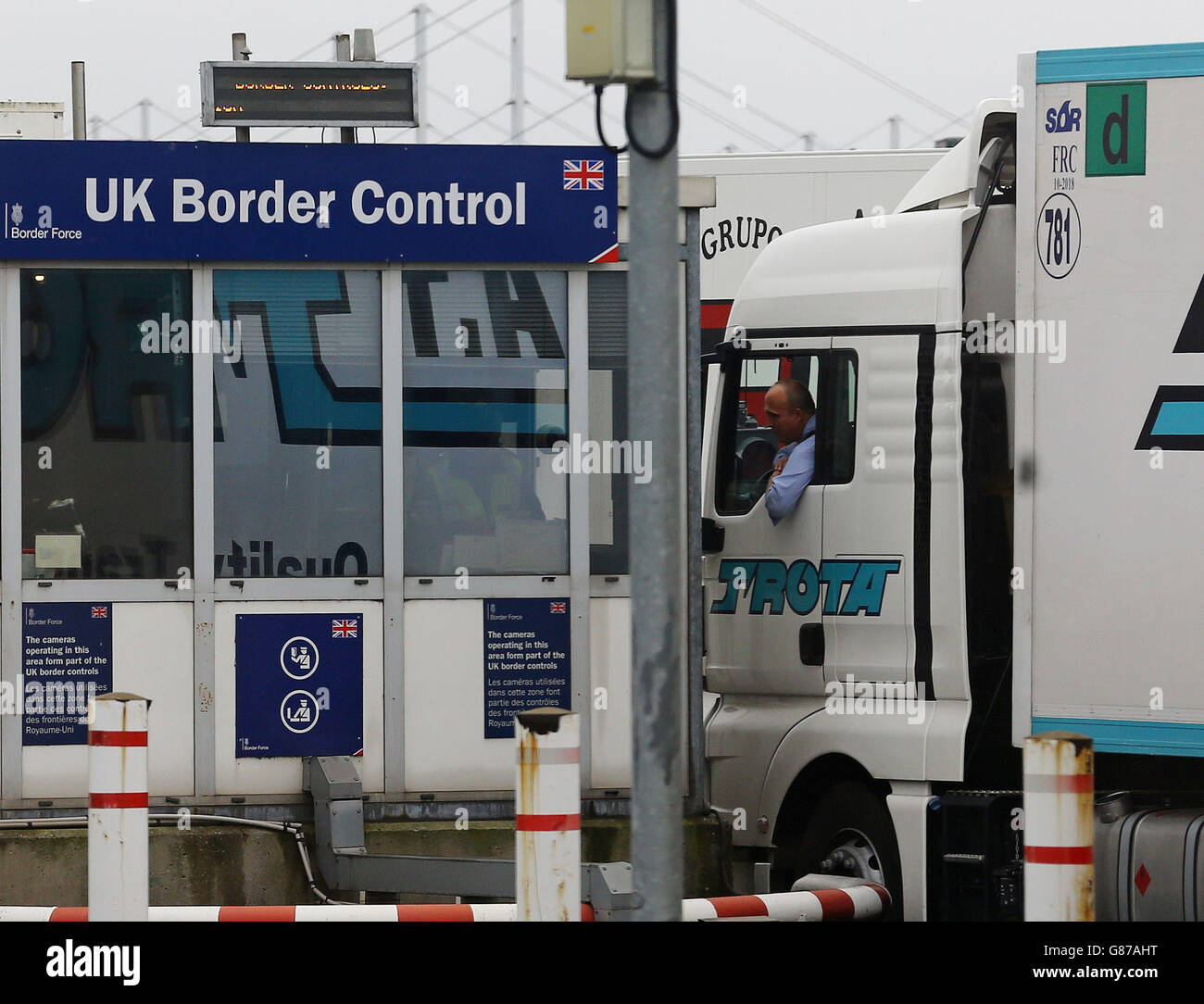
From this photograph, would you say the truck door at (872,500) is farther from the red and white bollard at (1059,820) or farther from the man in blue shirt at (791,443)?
the red and white bollard at (1059,820)

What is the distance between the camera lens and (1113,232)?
6.58m

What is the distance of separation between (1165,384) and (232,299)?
3964mm

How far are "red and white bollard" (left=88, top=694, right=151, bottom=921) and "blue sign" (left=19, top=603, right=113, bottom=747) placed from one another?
5.93ft

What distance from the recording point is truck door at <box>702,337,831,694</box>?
760cm

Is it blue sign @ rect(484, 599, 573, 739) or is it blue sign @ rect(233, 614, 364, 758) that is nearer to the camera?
blue sign @ rect(233, 614, 364, 758)

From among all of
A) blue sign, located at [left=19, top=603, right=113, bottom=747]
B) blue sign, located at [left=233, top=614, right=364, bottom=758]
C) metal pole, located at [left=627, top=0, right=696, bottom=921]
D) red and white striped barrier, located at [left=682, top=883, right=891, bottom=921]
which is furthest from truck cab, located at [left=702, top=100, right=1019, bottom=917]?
metal pole, located at [left=627, top=0, right=696, bottom=921]

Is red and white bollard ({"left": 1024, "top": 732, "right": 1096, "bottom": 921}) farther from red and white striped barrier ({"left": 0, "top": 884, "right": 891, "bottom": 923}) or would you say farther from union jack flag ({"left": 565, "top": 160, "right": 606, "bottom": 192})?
union jack flag ({"left": 565, "top": 160, "right": 606, "bottom": 192})

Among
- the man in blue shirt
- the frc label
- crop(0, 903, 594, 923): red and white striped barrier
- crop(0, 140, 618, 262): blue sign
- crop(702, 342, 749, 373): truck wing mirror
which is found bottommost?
crop(0, 903, 594, 923): red and white striped barrier

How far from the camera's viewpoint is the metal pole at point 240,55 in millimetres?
7559

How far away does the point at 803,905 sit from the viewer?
21.9 ft
